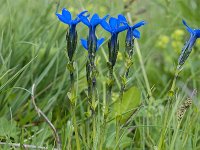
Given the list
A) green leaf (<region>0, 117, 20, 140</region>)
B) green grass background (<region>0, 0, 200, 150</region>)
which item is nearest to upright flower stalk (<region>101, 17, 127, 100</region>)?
green grass background (<region>0, 0, 200, 150</region>)

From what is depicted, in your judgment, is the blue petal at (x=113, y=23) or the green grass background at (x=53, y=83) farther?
the green grass background at (x=53, y=83)

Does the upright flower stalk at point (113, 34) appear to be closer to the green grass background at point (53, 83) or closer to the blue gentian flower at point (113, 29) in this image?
the blue gentian flower at point (113, 29)

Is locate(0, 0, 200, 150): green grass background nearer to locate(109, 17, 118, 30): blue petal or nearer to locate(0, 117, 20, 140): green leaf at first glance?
locate(0, 117, 20, 140): green leaf

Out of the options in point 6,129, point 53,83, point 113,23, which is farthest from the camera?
point 53,83

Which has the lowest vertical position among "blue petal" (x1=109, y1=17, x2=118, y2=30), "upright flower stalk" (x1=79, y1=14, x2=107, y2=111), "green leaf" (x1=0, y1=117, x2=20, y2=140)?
"green leaf" (x1=0, y1=117, x2=20, y2=140)

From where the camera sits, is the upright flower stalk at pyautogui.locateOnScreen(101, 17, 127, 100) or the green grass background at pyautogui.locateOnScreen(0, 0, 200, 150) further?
the green grass background at pyautogui.locateOnScreen(0, 0, 200, 150)

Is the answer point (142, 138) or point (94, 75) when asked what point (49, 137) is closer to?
point (142, 138)

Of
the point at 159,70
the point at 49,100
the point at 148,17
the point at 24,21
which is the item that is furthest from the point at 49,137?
the point at 148,17

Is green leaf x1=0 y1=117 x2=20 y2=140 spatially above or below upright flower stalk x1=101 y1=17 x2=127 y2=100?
below

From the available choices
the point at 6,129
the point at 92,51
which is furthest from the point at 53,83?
the point at 92,51

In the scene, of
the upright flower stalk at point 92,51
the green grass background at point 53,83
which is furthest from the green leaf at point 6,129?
the upright flower stalk at point 92,51

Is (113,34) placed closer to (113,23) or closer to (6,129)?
(113,23)
